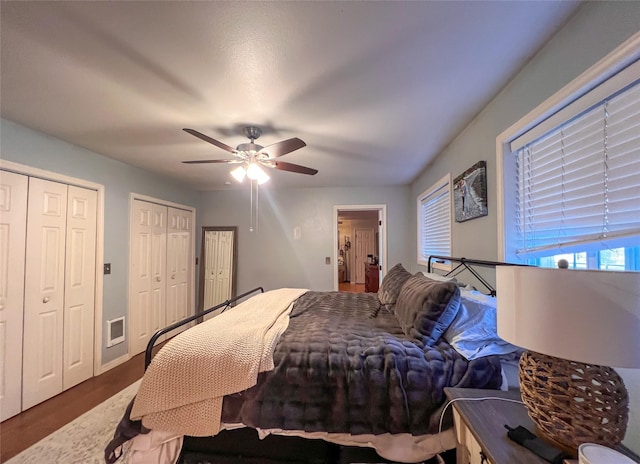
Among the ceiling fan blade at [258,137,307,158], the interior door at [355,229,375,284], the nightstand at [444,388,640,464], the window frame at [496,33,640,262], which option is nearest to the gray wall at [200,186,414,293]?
the ceiling fan blade at [258,137,307,158]

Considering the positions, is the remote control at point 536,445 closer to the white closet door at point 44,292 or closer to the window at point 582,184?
the window at point 582,184

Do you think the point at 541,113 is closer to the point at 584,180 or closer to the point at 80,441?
the point at 584,180

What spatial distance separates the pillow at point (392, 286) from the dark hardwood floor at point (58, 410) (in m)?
2.70

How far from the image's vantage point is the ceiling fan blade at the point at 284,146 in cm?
198

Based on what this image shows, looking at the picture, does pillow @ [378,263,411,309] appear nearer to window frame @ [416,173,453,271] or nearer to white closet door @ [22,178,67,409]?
window frame @ [416,173,453,271]

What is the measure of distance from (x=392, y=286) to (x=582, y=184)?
1517 millimetres

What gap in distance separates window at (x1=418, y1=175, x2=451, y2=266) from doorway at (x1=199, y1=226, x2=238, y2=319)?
312 cm

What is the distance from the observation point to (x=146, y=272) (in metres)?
3.58

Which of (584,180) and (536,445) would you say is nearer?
(536,445)

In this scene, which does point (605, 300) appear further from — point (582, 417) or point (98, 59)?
point (98, 59)

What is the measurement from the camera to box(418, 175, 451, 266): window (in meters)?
2.98

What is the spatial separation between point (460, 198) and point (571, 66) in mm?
1284

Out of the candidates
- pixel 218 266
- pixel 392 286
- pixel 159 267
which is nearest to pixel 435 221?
pixel 392 286

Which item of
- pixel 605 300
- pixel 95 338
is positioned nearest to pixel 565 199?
pixel 605 300
